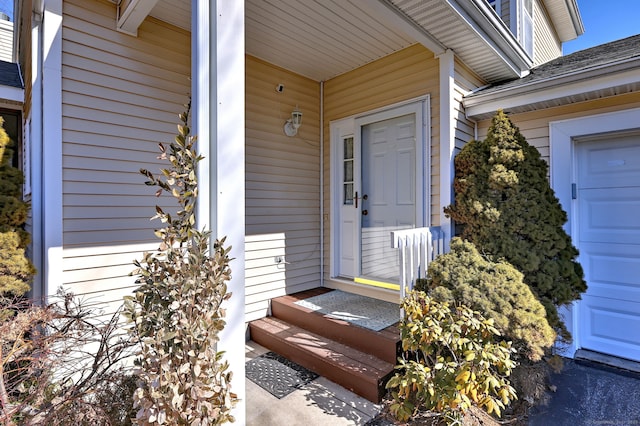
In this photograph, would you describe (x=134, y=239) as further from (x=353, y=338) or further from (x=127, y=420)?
(x=353, y=338)

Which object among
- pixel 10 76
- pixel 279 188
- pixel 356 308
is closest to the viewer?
pixel 356 308

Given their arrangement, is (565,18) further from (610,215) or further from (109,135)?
(109,135)

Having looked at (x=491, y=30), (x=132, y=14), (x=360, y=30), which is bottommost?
(x=132, y=14)

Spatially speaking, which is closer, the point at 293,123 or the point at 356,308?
the point at 356,308

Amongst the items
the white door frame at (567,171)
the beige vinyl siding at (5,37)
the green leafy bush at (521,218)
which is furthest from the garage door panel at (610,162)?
the beige vinyl siding at (5,37)

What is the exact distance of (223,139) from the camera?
5.68 feet

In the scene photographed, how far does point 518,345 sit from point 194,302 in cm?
236

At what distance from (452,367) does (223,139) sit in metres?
1.98

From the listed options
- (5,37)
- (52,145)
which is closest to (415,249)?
(52,145)

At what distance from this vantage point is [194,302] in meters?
1.51

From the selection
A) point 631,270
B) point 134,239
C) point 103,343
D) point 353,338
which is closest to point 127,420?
point 103,343

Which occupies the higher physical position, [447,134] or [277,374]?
[447,134]

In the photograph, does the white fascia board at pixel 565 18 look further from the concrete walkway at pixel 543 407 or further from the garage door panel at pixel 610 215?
the concrete walkway at pixel 543 407

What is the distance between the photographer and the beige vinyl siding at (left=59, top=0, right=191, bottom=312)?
2.62m
